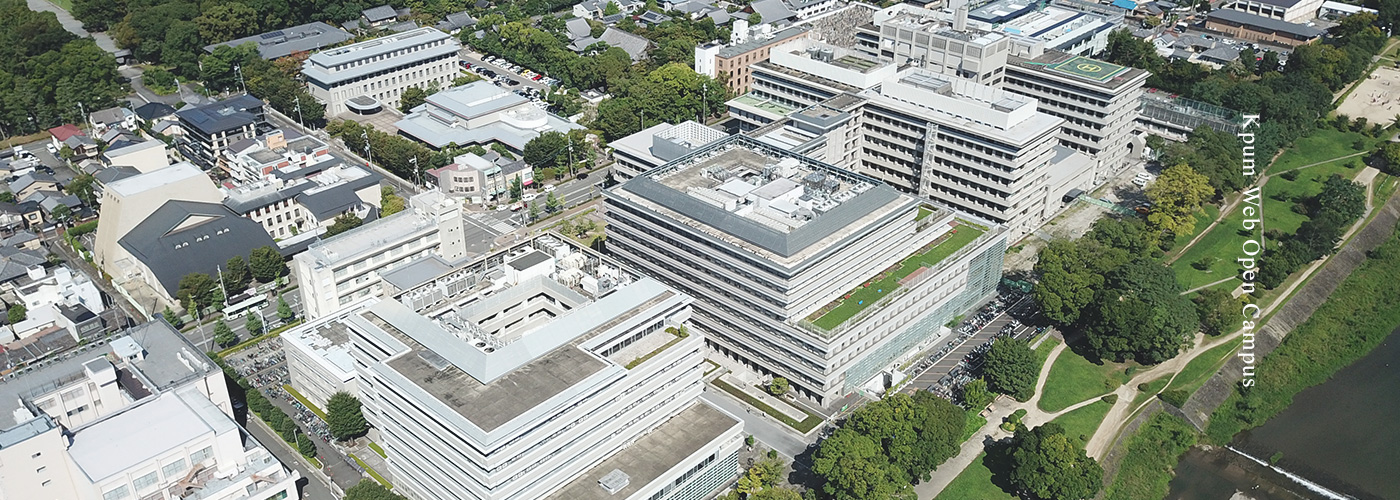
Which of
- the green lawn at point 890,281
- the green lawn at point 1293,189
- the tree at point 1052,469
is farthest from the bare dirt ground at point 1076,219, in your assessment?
the tree at point 1052,469

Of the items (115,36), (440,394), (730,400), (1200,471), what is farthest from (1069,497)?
(115,36)

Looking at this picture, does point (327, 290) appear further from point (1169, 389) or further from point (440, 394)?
point (1169, 389)

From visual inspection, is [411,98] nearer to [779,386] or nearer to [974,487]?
[779,386]

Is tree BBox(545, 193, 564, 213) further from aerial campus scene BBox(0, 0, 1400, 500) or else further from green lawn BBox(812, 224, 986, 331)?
green lawn BBox(812, 224, 986, 331)

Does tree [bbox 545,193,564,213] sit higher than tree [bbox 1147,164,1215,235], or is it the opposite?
tree [bbox 1147,164,1215,235]

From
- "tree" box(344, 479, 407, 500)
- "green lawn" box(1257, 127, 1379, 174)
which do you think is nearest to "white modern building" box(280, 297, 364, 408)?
"tree" box(344, 479, 407, 500)

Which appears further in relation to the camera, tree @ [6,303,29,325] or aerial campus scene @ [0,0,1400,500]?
tree @ [6,303,29,325]

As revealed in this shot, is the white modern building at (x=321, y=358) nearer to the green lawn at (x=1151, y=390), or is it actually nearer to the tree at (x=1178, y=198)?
the green lawn at (x=1151, y=390)

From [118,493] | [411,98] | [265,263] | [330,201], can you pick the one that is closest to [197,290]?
[265,263]
